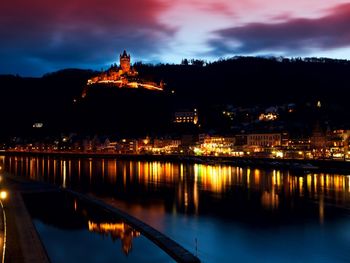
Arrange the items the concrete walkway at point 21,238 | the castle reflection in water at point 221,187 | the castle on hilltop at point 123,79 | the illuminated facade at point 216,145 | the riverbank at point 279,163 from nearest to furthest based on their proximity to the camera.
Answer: the concrete walkway at point 21,238 → the castle reflection in water at point 221,187 → the riverbank at point 279,163 → the illuminated facade at point 216,145 → the castle on hilltop at point 123,79

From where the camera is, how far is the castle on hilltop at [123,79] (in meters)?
122

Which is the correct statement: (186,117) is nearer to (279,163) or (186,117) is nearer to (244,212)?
(279,163)

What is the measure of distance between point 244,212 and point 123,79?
101 metres

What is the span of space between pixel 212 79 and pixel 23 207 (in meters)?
123

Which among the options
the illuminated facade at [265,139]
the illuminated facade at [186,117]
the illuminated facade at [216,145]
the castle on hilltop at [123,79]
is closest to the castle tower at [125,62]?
the castle on hilltop at [123,79]

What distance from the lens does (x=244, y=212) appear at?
80.7 feet

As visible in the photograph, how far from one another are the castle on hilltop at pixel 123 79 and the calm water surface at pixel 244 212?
266ft

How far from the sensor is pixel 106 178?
142ft

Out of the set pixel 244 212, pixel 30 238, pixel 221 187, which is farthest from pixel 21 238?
pixel 221 187

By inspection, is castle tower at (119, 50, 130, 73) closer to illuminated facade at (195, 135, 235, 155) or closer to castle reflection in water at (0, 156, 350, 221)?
illuminated facade at (195, 135, 235, 155)

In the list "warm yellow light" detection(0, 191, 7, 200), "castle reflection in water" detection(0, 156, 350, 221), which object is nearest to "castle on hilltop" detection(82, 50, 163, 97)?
"castle reflection in water" detection(0, 156, 350, 221)

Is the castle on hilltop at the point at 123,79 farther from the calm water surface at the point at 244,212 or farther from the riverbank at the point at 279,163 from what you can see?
the calm water surface at the point at 244,212

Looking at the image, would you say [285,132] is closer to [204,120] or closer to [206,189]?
[204,120]

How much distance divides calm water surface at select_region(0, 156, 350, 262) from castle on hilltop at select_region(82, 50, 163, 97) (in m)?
81.2
